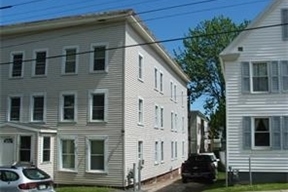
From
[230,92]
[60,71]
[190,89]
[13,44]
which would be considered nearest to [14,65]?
[13,44]

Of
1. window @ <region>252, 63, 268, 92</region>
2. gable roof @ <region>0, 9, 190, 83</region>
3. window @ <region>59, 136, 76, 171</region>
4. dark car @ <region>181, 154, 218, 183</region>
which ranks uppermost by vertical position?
gable roof @ <region>0, 9, 190, 83</region>

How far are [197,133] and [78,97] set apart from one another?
4294 cm

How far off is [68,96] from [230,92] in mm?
9483

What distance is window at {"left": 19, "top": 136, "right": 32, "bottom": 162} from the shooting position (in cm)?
2759

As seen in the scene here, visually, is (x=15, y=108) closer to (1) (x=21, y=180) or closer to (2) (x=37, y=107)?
(2) (x=37, y=107)

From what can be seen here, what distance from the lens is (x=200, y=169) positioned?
31828 millimetres

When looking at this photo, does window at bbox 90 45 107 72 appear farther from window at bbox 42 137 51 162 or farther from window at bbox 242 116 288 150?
window at bbox 242 116 288 150

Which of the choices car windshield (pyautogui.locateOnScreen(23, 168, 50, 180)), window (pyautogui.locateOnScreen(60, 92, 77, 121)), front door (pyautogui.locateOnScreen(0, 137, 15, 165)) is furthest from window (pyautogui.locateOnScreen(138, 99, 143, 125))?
car windshield (pyautogui.locateOnScreen(23, 168, 50, 180))

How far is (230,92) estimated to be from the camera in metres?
Result: 25.8

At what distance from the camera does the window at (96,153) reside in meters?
27.0

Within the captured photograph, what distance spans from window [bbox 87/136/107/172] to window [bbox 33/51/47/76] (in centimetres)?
552

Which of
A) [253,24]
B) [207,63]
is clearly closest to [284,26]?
[253,24]

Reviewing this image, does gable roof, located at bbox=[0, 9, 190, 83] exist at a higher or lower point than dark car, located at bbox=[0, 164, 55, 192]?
higher

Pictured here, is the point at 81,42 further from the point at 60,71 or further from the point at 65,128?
the point at 65,128
